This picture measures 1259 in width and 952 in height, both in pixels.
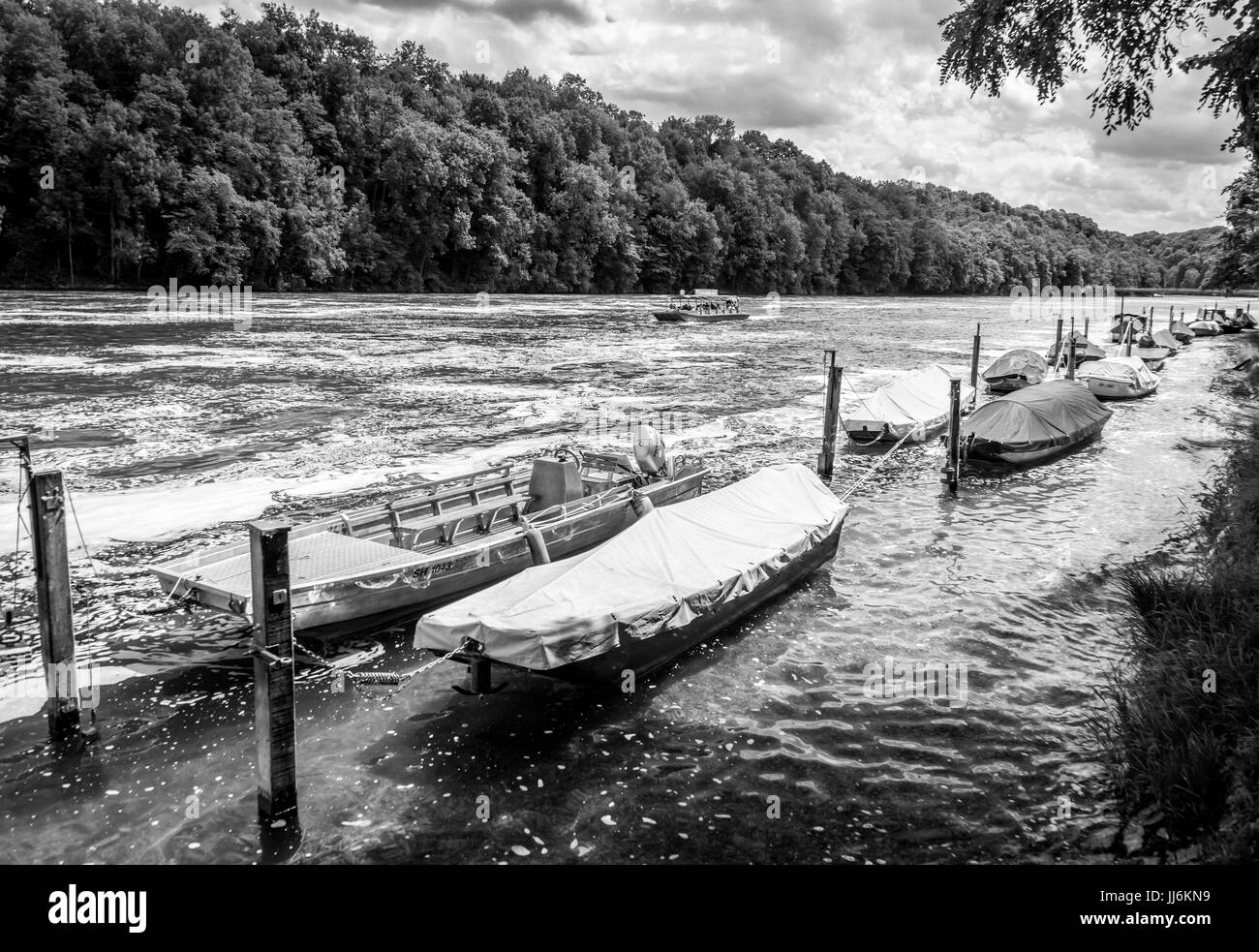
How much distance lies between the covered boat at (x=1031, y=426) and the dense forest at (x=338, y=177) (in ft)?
105

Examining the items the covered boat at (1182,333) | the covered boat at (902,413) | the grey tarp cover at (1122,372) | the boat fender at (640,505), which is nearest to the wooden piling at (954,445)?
the covered boat at (902,413)

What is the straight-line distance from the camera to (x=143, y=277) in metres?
72.0

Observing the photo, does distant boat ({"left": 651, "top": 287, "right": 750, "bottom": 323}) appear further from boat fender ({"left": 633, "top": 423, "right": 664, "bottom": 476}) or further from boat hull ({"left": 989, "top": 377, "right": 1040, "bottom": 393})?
boat fender ({"left": 633, "top": 423, "right": 664, "bottom": 476})

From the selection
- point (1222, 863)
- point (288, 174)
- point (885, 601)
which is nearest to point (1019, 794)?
point (1222, 863)

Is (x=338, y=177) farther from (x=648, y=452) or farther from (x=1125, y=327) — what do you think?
(x=648, y=452)

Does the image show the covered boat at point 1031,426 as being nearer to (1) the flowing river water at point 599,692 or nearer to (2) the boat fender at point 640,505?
(1) the flowing river water at point 599,692

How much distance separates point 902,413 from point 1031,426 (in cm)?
375

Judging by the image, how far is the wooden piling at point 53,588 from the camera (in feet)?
27.7

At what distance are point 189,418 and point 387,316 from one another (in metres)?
38.2

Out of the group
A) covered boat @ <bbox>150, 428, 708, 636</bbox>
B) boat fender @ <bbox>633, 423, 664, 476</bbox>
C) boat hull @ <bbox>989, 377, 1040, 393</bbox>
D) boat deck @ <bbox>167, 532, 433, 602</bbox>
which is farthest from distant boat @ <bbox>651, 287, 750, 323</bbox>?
boat deck @ <bbox>167, 532, 433, 602</bbox>

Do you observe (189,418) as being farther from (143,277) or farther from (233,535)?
(143,277)

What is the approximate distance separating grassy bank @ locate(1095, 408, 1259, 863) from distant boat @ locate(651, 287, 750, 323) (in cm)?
5628

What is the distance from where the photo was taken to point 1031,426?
77.6 ft
